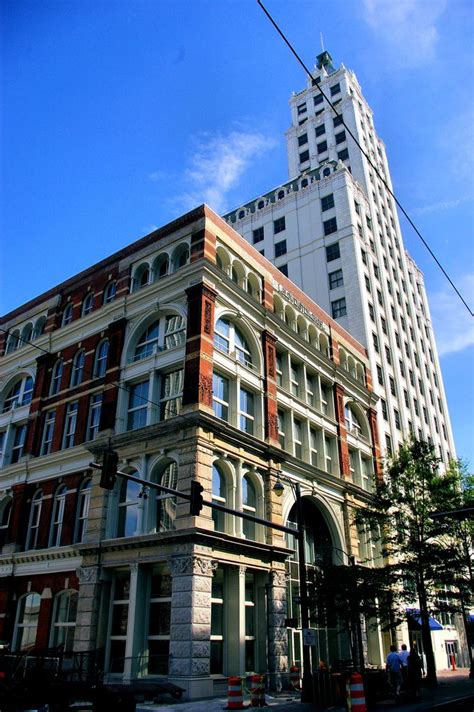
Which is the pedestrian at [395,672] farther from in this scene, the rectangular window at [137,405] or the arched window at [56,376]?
the arched window at [56,376]

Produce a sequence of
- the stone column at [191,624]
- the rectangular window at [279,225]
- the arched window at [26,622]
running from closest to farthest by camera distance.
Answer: the stone column at [191,624] < the arched window at [26,622] < the rectangular window at [279,225]

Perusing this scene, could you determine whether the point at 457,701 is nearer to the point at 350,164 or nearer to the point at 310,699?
the point at 310,699

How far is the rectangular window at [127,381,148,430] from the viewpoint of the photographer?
86.2 ft

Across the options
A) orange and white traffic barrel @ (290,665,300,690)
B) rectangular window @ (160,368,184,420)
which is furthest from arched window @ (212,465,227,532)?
orange and white traffic barrel @ (290,665,300,690)

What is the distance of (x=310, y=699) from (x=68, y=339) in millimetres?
22537

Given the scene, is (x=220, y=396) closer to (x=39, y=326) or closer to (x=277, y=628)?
(x=277, y=628)

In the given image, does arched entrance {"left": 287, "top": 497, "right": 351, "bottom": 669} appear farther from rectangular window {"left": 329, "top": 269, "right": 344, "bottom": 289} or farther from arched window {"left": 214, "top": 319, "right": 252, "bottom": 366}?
rectangular window {"left": 329, "top": 269, "right": 344, "bottom": 289}

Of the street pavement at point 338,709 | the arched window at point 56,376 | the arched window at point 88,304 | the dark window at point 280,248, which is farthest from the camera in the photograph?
the dark window at point 280,248

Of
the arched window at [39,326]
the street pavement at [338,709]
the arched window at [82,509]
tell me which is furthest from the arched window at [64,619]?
the arched window at [39,326]

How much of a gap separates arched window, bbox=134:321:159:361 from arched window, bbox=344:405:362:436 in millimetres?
15422

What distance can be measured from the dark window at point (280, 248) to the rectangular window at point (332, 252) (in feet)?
17.9

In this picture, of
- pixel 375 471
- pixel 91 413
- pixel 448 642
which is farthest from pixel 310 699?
pixel 448 642

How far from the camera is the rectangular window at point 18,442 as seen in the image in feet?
106

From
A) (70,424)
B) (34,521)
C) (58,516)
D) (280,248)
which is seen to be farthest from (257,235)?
(58,516)
